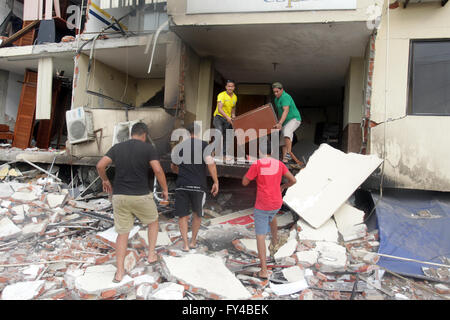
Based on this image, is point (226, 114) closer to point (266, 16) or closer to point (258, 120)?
point (258, 120)

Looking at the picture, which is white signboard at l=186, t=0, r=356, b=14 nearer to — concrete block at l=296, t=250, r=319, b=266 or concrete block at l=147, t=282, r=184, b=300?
concrete block at l=296, t=250, r=319, b=266

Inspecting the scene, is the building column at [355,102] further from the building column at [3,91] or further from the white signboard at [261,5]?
the building column at [3,91]

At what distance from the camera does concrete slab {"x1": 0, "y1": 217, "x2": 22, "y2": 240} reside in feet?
14.6

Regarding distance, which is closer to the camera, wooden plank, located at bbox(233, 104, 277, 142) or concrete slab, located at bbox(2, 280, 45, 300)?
concrete slab, located at bbox(2, 280, 45, 300)

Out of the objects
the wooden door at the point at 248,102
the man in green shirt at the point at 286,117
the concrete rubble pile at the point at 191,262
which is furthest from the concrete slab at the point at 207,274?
the wooden door at the point at 248,102

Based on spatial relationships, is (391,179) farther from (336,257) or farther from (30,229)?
(30,229)

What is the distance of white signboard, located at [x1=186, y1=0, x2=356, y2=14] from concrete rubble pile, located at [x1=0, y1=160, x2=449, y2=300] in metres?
3.48

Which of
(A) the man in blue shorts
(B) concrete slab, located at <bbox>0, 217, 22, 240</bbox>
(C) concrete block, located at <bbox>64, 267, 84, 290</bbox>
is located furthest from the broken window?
(B) concrete slab, located at <bbox>0, 217, 22, 240</bbox>

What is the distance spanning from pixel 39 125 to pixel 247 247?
9.15 metres

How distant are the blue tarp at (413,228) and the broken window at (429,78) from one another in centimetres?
161

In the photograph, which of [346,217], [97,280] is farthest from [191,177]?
[346,217]

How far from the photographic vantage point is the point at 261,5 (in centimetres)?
522

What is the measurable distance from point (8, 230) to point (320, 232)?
15.7ft

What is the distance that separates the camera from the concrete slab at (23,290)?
117 inches
